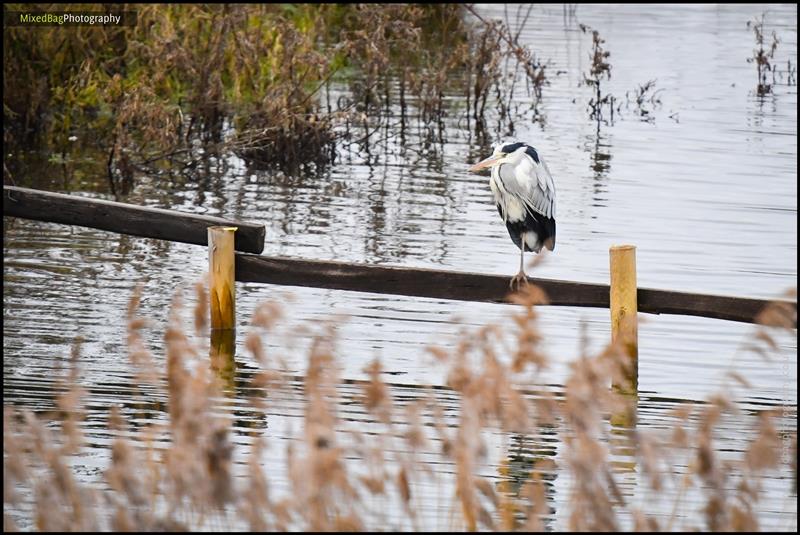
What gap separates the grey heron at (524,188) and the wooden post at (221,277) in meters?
1.34

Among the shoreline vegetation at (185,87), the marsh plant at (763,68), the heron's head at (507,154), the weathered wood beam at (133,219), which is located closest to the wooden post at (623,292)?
the heron's head at (507,154)

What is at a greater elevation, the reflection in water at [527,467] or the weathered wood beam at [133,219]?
the weathered wood beam at [133,219]

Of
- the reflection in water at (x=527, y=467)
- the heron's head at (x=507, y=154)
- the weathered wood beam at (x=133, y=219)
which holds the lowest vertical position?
the reflection in water at (x=527, y=467)

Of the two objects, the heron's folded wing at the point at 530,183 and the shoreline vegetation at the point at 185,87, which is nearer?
the heron's folded wing at the point at 530,183

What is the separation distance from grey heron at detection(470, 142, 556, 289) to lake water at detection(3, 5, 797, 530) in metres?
0.79

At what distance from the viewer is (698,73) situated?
19250mm

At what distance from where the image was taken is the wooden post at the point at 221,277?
6.90m

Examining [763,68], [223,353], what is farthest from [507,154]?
[763,68]

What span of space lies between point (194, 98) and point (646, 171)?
4599 mm

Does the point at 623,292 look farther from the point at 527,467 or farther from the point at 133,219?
the point at 133,219

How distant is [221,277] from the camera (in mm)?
7008

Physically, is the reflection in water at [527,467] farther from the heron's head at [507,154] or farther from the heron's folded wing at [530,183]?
the heron's head at [507,154]

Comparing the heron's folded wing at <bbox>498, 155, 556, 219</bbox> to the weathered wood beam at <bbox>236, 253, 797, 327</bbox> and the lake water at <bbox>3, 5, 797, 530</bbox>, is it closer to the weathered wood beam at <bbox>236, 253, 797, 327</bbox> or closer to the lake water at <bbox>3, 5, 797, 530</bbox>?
the weathered wood beam at <bbox>236, 253, 797, 327</bbox>

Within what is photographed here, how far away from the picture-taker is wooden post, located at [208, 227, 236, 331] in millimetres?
6902
